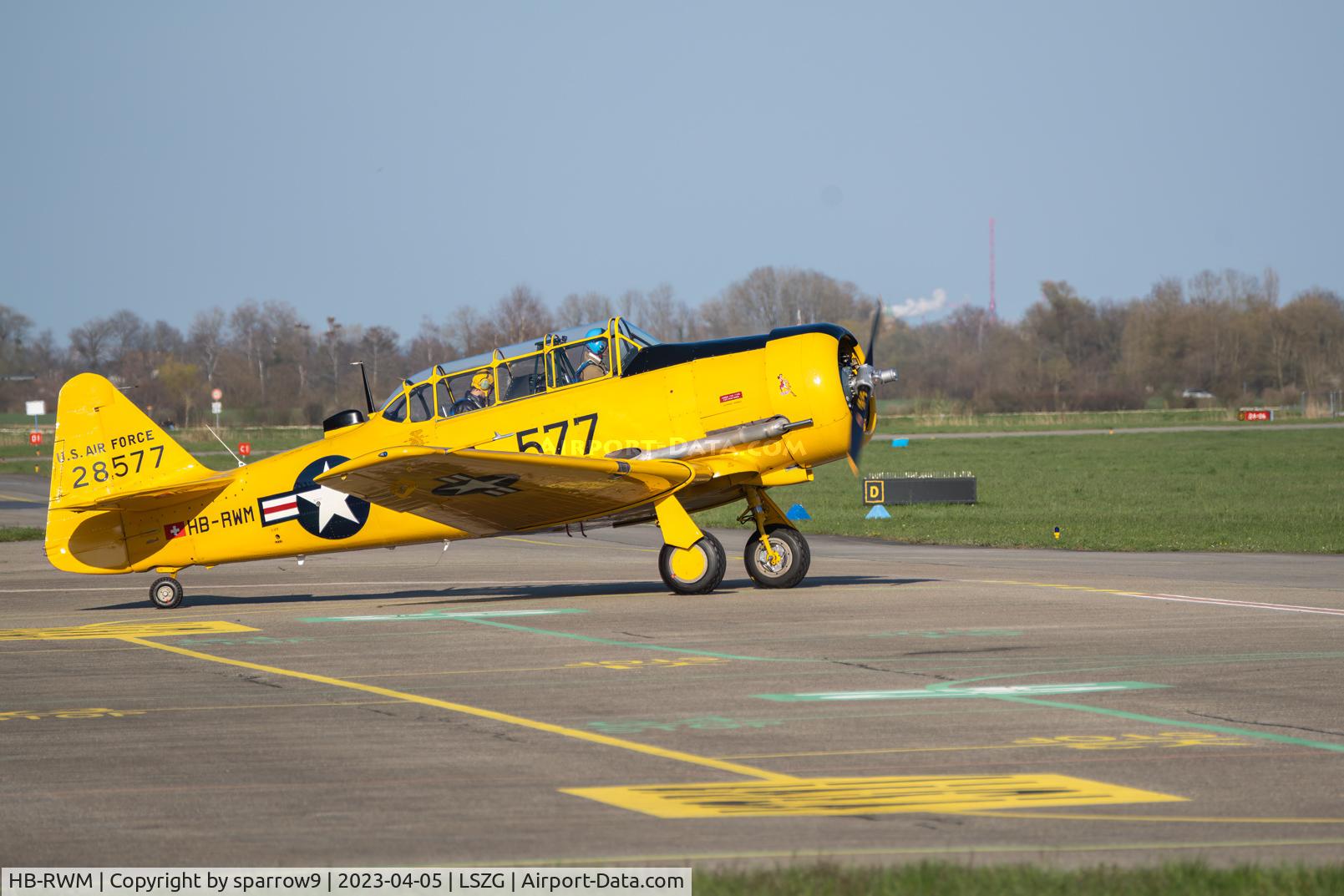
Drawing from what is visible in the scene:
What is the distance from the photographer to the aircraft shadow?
17594 millimetres

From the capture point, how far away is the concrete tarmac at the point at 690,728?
6.36 metres

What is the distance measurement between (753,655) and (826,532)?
16.6 metres

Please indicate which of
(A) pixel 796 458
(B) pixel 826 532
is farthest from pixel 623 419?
(B) pixel 826 532

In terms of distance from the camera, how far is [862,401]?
1673 centimetres

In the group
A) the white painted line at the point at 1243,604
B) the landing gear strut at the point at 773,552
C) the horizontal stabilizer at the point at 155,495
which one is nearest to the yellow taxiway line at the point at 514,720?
the horizontal stabilizer at the point at 155,495

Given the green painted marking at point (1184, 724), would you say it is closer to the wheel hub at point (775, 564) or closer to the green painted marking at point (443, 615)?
the green painted marking at point (443, 615)

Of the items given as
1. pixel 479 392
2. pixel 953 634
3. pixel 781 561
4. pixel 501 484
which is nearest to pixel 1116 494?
pixel 781 561

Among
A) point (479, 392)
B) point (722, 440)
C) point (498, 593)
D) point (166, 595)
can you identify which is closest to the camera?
point (722, 440)

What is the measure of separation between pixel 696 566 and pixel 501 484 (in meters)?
2.51

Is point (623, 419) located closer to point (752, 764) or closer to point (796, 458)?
point (796, 458)

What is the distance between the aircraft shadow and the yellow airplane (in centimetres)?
63

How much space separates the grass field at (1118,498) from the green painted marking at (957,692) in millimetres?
14009

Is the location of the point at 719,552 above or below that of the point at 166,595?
above

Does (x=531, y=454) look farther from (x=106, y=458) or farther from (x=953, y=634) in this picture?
(x=106, y=458)
